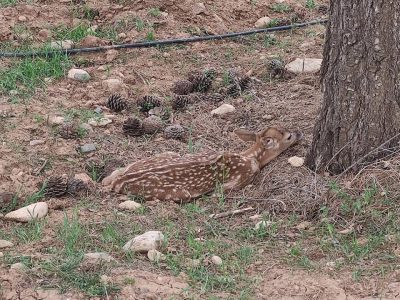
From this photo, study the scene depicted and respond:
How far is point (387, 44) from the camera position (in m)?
6.38

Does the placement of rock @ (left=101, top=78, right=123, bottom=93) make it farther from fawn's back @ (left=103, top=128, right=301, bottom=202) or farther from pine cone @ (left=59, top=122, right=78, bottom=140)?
fawn's back @ (left=103, top=128, right=301, bottom=202)

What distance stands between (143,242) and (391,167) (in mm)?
1825

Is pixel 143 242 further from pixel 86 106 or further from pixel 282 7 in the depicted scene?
pixel 282 7

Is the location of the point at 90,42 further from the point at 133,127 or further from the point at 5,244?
the point at 5,244

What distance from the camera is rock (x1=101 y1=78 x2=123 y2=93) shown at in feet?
28.0

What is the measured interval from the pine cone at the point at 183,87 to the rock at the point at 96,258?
3158 millimetres

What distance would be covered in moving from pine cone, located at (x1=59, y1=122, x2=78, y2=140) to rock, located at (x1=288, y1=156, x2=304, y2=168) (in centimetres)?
179

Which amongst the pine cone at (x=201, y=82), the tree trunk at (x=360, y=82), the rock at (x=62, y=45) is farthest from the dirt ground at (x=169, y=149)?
the tree trunk at (x=360, y=82)

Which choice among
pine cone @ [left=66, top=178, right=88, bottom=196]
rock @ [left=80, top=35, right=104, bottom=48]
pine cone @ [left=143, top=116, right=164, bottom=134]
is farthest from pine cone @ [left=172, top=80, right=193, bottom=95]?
pine cone @ [left=66, top=178, right=88, bottom=196]

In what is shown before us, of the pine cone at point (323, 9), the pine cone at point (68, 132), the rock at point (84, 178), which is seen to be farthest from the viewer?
the pine cone at point (323, 9)


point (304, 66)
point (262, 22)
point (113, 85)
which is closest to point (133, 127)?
point (113, 85)

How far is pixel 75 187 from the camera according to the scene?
6734mm

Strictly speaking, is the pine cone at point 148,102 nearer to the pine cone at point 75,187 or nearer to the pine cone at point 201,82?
the pine cone at point 201,82

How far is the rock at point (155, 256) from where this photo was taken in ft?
18.6
